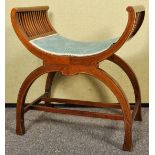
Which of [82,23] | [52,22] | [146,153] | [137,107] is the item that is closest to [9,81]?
[52,22]

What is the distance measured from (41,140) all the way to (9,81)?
1.71ft

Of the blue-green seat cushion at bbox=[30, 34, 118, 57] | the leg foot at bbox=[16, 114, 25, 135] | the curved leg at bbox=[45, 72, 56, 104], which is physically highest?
the blue-green seat cushion at bbox=[30, 34, 118, 57]

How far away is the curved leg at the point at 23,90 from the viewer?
127 centimetres

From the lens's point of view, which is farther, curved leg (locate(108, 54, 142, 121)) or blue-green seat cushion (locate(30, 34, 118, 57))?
curved leg (locate(108, 54, 142, 121))

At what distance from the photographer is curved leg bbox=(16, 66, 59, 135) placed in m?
1.27

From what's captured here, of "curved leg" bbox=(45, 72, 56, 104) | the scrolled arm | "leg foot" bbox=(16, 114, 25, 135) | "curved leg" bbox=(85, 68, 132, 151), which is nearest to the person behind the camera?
the scrolled arm

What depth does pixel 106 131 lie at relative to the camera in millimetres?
1392

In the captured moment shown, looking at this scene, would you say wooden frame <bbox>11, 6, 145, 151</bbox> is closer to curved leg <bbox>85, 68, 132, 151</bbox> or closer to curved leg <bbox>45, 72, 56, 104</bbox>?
curved leg <bbox>85, 68, 132, 151</bbox>

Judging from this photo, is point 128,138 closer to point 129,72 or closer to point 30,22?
point 129,72

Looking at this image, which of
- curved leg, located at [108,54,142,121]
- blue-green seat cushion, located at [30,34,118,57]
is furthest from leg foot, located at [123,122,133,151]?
blue-green seat cushion, located at [30,34,118,57]

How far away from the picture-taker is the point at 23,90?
4.32 ft

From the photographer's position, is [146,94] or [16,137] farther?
[146,94]

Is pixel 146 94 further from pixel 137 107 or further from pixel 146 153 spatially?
pixel 146 153

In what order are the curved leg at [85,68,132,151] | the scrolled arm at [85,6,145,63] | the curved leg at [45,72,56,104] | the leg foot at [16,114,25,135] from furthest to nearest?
the curved leg at [45,72,56,104] → the leg foot at [16,114,25,135] → the curved leg at [85,68,132,151] → the scrolled arm at [85,6,145,63]
